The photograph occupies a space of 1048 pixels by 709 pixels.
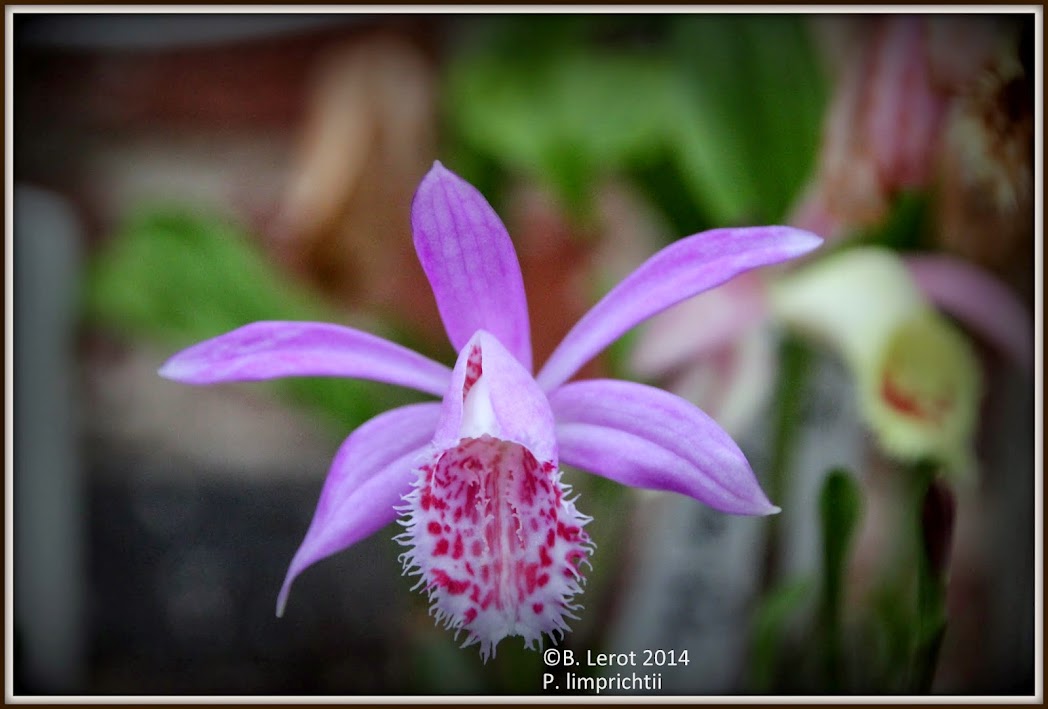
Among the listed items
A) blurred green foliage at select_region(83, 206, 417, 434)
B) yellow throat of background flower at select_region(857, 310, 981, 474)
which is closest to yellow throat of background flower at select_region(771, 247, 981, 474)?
yellow throat of background flower at select_region(857, 310, 981, 474)

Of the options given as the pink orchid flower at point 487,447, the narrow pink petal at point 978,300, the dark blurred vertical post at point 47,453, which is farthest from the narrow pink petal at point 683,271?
the dark blurred vertical post at point 47,453

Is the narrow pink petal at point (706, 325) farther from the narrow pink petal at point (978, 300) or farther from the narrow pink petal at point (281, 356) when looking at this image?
the narrow pink petal at point (281, 356)

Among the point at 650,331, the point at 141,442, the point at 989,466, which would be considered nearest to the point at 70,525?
the point at 141,442

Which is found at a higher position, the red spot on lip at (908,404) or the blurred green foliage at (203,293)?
the blurred green foliage at (203,293)

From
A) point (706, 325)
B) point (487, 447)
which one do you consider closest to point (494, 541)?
point (487, 447)

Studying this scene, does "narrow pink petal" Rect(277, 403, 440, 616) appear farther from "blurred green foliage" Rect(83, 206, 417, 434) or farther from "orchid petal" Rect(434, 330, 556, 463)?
"blurred green foliage" Rect(83, 206, 417, 434)

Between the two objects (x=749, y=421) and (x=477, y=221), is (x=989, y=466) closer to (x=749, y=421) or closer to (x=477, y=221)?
(x=749, y=421)

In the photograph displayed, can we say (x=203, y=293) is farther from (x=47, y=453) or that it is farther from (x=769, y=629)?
(x=769, y=629)
